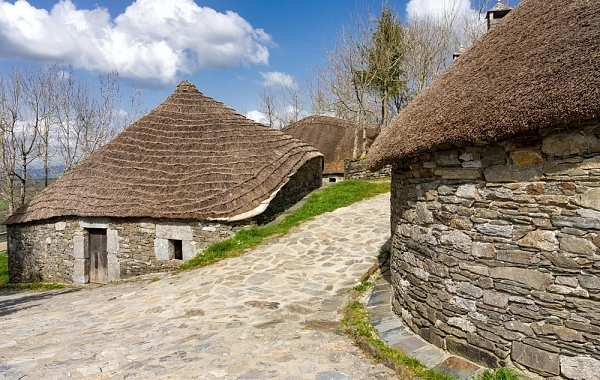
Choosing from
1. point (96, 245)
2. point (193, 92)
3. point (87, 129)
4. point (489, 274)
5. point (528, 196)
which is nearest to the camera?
point (528, 196)

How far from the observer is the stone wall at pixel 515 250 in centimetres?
329

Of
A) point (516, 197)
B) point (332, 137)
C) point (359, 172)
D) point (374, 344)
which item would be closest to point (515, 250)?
point (516, 197)

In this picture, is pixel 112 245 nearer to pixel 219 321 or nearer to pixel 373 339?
pixel 219 321

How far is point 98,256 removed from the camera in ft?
37.4

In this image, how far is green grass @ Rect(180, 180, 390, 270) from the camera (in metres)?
9.58

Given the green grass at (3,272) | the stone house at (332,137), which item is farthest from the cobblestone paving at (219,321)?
the stone house at (332,137)

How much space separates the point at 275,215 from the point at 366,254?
404cm

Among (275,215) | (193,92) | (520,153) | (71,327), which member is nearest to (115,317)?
(71,327)

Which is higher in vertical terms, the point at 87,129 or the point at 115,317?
the point at 87,129

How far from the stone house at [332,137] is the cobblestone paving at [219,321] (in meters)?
12.8

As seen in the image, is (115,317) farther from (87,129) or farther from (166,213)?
(87,129)

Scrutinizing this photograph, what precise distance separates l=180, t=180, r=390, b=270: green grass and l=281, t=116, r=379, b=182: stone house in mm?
7511

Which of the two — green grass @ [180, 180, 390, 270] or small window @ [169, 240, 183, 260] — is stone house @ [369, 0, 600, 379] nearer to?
green grass @ [180, 180, 390, 270]

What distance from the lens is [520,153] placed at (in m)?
3.60
